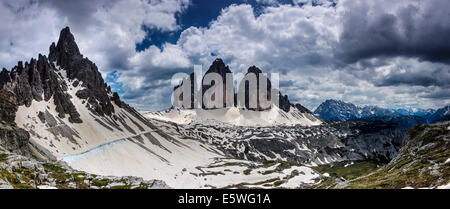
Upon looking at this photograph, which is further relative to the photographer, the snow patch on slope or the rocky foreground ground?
the snow patch on slope

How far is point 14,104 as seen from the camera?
155 m

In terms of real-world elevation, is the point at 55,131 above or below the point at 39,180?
above

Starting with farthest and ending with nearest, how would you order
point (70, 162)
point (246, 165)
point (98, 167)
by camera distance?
1. point (246, 165)
2. point (98, 167)
3. point (70, 162)

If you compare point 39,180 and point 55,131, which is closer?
point 39,180

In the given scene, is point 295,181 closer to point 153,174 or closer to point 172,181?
point 172,181

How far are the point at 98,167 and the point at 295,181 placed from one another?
10165 cm

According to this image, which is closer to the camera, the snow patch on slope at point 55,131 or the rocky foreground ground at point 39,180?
the rocky foreground ground at point 39,180
